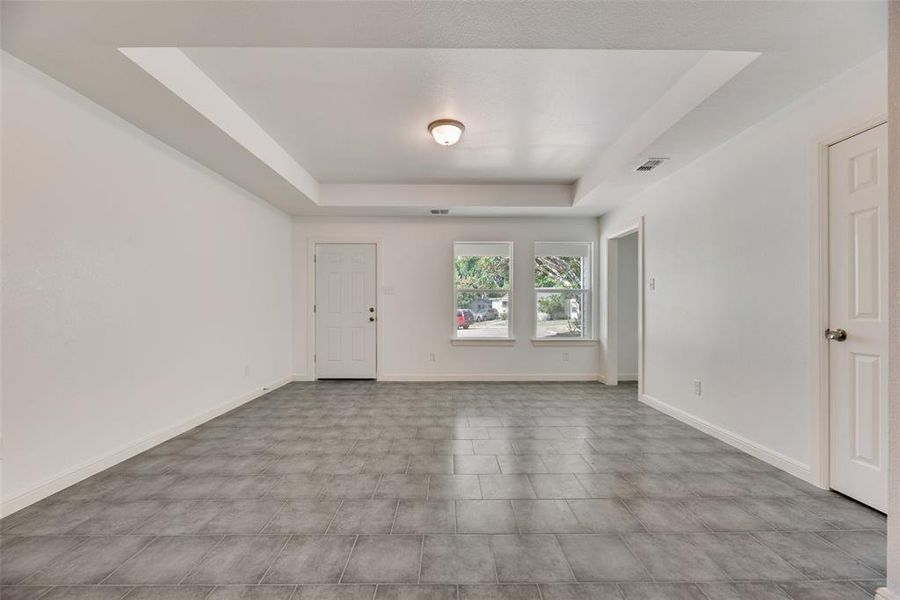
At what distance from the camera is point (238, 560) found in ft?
5.68

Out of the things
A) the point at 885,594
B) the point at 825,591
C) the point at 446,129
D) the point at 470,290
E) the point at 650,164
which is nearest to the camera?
the point at 885,594

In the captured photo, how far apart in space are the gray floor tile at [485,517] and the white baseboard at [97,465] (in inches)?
94.9

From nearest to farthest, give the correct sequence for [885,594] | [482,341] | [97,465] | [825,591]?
[885,594]
[825,591]
[97,465]
[482,341]

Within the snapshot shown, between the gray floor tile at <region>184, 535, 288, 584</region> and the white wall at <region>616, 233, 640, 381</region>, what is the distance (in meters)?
5.33

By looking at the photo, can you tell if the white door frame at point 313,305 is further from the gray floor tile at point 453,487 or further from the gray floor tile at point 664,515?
the gray floor tile at point 664,515

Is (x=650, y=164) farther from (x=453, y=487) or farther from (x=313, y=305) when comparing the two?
Answer: (x=313, y=305)

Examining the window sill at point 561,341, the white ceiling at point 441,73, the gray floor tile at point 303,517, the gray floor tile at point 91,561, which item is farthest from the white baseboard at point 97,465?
the window sill at point 561,341

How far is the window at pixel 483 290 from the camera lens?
5934 mm

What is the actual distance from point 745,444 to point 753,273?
133 cm

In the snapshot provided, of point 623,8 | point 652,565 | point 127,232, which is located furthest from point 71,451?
point 623,8

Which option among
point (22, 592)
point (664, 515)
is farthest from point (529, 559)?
point (22, 592)

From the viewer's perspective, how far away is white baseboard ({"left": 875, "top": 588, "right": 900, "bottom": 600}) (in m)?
1.42

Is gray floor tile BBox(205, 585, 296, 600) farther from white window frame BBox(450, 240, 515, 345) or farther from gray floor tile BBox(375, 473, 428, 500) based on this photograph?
white window frame BBox(450, 240, 515, 345)

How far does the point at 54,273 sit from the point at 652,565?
142 inches
